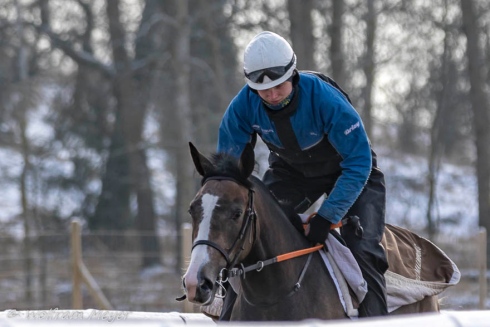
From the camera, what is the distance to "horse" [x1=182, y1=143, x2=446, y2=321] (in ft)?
13.9

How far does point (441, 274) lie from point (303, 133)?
1663mm

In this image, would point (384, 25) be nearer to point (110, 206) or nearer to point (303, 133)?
point (110, 206)

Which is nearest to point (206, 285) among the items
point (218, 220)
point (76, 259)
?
point (218, 220)

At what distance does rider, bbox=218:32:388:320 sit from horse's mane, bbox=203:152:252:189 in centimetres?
43

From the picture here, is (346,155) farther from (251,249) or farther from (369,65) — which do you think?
(369,65)

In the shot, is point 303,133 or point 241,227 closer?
point 241,227

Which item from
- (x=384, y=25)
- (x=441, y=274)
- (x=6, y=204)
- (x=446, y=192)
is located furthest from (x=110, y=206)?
(x=441, y=274)

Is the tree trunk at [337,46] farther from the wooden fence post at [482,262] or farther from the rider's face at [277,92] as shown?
the rider's face at [277,92]

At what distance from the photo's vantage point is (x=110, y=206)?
2177 centimetres

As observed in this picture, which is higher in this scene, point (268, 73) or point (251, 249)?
point (268, 73)

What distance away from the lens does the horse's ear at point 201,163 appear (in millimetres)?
4602

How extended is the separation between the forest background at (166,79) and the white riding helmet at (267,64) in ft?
41.6

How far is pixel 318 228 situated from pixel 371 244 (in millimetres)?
413

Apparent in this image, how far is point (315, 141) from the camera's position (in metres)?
5.01
